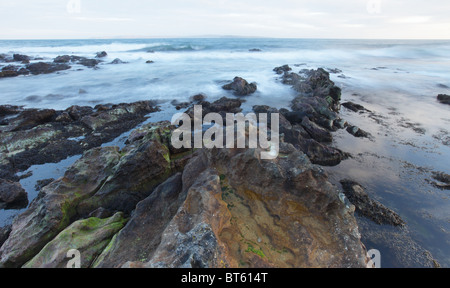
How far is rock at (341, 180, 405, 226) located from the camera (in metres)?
6.53

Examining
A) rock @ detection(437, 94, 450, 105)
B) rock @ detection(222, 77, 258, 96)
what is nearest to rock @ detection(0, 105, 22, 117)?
rock @ detection(222, 77, 258, 96)

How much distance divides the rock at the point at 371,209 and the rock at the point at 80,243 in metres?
6.89

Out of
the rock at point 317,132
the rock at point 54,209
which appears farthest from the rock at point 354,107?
the rock at point 54,209

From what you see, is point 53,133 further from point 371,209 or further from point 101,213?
point 371,209

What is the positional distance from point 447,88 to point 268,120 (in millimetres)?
24380

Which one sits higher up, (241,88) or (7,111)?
(241,88)

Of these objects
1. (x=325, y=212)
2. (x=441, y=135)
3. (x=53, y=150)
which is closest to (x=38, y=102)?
(x=53, y=150)

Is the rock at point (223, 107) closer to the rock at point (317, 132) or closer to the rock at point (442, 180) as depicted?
the rock at point (317, 132)

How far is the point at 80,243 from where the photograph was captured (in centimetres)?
479

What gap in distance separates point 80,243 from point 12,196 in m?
4.53

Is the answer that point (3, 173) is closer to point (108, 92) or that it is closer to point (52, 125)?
point (52, 125)

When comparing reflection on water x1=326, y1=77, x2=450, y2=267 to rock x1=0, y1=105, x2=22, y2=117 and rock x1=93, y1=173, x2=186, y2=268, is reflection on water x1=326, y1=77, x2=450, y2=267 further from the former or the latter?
rock x1=0, y1=105, x2=22, y2=117

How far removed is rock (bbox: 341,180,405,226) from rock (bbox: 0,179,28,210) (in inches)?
421

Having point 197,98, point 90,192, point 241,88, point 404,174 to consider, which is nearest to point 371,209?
point 404,174
